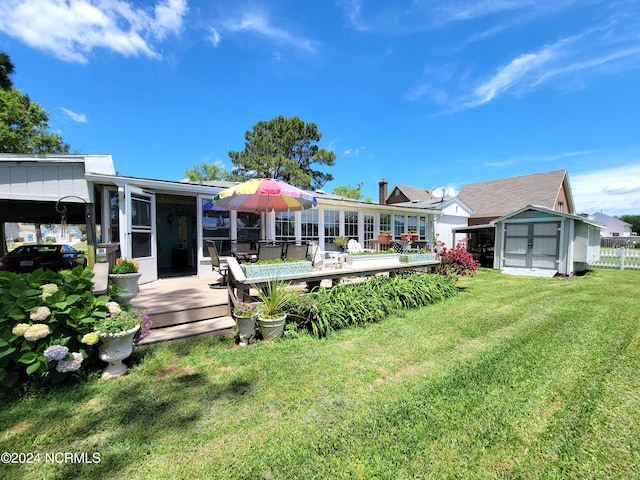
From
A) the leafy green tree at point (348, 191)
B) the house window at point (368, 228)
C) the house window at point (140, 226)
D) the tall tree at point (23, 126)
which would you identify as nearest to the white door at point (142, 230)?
the house window at point (140, 226)

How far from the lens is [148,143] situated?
25.5 m

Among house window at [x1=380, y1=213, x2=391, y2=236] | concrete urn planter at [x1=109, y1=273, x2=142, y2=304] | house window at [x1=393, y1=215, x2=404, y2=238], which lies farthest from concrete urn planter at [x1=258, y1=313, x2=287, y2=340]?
house window at [x1=393, y1=215, x2=404, y2=238]

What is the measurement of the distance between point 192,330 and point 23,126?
23964 mm

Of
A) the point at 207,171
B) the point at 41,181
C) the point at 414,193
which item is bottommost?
the point at 41,181

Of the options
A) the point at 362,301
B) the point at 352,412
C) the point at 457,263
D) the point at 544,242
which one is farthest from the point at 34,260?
the point at 544,242

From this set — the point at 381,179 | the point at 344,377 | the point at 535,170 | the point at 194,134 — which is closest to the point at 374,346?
the point at 344,377

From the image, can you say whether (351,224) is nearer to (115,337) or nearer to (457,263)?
(457,263)

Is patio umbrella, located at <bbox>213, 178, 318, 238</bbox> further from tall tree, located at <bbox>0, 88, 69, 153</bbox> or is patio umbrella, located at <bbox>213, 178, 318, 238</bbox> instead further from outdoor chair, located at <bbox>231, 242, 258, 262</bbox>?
tall tree, located at <bbox>0, 88, 69, 153</bbox>

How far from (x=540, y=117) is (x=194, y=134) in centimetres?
2432

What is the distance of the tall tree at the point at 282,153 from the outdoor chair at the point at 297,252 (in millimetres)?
17575

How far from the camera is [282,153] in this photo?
2398cm

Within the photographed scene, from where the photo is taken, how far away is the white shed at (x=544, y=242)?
10.5 meters

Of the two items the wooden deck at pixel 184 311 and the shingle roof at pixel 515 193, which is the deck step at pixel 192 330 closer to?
the wooden deck at pixel 184 311

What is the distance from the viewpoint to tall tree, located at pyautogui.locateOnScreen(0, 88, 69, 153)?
15.7 meters
